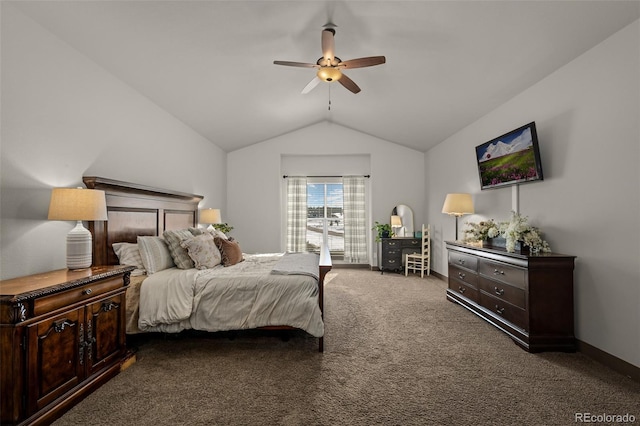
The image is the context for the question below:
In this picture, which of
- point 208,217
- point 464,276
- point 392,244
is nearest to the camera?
point 464,276

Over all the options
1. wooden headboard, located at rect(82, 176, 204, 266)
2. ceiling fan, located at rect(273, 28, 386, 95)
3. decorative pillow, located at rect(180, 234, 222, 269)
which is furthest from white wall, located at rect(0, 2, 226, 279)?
ceiling fan, located at rect(273, 28, 386, 95)

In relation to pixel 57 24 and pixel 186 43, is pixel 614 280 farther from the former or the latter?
pixel 57 24

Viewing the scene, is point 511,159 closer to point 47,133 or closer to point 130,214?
point 130,214

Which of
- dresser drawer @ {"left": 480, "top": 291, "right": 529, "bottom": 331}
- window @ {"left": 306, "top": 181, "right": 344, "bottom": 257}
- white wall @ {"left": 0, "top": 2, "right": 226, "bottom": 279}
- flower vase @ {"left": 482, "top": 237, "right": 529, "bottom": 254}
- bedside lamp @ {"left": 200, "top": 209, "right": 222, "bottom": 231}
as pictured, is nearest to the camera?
white wall @ {"left": 0, "top": 2, "right": 226, "bottom": 279}

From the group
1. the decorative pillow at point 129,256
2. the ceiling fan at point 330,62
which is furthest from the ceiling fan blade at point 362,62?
the decorative pillow at point 129,256

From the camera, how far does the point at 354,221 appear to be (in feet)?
22.7

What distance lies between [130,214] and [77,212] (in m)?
1.08

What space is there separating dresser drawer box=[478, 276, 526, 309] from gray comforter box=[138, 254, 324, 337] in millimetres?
1922

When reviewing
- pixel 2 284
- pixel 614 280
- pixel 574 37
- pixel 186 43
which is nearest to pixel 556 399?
pixel 614 280

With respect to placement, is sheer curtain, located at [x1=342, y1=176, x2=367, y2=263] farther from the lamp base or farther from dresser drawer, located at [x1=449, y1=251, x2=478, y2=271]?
the lamp base

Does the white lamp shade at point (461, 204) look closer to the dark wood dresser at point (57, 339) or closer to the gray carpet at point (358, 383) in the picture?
the gray carpet at point (358, 383)

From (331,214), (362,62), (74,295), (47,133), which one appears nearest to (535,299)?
(362,62)

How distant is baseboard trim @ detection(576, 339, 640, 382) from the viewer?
2.24 m

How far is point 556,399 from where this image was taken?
1.99m
